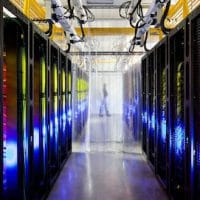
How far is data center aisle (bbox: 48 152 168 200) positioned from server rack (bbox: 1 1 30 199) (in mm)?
1225

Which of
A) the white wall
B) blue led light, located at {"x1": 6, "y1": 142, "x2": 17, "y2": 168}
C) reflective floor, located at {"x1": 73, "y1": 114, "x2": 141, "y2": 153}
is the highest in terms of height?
the white wall

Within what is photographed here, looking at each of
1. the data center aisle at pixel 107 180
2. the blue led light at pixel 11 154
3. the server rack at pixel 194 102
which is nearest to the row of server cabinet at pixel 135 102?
the data center aisle at pixel 107 180

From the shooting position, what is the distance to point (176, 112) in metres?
3.56

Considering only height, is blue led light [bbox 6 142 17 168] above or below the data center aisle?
above

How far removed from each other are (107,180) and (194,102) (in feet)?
8.13

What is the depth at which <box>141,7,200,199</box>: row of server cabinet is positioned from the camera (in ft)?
8.50

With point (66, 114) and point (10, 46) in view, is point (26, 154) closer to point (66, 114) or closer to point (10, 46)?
point (10, 46)

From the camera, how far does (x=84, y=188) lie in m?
4.32

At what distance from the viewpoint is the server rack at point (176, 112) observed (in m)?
3.30

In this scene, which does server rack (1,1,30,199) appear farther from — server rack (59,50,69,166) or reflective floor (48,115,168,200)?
server rack (59,50,69,166)

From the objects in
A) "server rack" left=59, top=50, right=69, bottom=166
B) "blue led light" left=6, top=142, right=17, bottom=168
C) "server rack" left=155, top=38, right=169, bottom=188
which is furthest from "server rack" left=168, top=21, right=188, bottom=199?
"server rack" left=59, top=50, right=69, bottom=166

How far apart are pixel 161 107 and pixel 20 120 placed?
2.32 m

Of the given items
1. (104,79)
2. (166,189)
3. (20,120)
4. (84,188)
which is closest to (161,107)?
(166,189)

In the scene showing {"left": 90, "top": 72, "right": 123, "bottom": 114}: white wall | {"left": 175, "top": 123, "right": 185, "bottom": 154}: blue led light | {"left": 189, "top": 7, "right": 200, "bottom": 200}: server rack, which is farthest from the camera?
{"left": 90, "top": 72, "right": 123, "bottom": 114}: white wall
